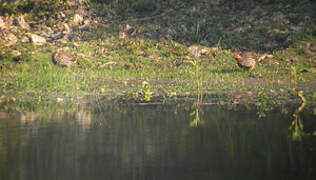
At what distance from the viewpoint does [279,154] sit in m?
8.32

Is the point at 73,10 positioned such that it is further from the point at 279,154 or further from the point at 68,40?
the point at 279,154

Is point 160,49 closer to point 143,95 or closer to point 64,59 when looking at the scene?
point 64,59

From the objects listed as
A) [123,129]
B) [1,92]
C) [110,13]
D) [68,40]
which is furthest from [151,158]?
[110,13]

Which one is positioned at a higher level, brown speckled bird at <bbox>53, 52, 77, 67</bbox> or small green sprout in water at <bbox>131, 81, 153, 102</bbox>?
brown speckled bird at <bbox>53, 52, 77, 67</bbox>

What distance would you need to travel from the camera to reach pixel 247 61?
2333 centimetres

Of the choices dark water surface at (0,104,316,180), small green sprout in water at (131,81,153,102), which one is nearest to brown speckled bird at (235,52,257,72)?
small green sprout in water at (131,81,153,102)

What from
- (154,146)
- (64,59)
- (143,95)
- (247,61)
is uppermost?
(64,59)

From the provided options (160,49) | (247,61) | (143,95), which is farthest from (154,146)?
(160,49)

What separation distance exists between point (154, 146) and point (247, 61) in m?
14.9

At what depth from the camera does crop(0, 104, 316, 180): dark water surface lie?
7.34 metres

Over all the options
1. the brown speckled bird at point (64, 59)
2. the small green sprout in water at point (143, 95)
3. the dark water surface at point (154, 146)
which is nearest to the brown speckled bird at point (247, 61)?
the small green sprout in water at point (143, 95)

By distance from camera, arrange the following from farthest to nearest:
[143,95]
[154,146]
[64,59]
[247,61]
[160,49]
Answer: [160,49] → [64,59] → [247,61] → [143,95] → [154,146]

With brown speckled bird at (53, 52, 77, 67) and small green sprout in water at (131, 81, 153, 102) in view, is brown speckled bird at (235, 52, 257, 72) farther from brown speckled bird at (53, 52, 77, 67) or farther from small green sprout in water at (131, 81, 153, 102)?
brown speckled bird at (53, 52, 77, 67)

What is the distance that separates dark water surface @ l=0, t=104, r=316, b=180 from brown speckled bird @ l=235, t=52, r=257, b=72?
32.0ft
